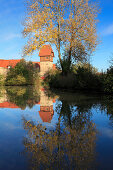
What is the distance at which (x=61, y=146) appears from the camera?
10.9 ft

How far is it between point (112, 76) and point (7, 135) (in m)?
10.8

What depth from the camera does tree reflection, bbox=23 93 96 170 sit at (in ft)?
8.77

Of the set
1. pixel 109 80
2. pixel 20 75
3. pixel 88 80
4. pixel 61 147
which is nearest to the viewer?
pixel 61 147

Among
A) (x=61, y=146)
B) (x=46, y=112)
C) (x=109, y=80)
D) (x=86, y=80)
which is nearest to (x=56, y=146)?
(x=61, y=146)

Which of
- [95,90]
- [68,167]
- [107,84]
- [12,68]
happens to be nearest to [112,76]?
[107,84]

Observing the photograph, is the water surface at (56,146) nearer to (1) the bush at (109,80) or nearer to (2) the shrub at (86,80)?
(1) the bush at (109,80)

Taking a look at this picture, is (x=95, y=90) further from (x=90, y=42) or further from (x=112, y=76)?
(x=90, y=42)

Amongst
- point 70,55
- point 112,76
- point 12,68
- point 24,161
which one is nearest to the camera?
point 24,161

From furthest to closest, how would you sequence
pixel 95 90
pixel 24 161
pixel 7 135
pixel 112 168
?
pixel 95 90 → pixel 7 135 → pixel 24 161 → pixel 112 168

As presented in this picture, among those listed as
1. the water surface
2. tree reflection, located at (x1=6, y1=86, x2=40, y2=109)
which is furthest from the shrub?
the water surface

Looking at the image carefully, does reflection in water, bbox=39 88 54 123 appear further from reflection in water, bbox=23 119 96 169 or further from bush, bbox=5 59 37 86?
bush, bbox=5 59 37 86

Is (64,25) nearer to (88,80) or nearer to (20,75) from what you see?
(88,80)

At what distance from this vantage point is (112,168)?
8.29 feet

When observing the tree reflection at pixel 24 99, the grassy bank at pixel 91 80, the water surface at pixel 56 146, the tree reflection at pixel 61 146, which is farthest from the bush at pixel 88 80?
the tree reflection at pixel 61 146
